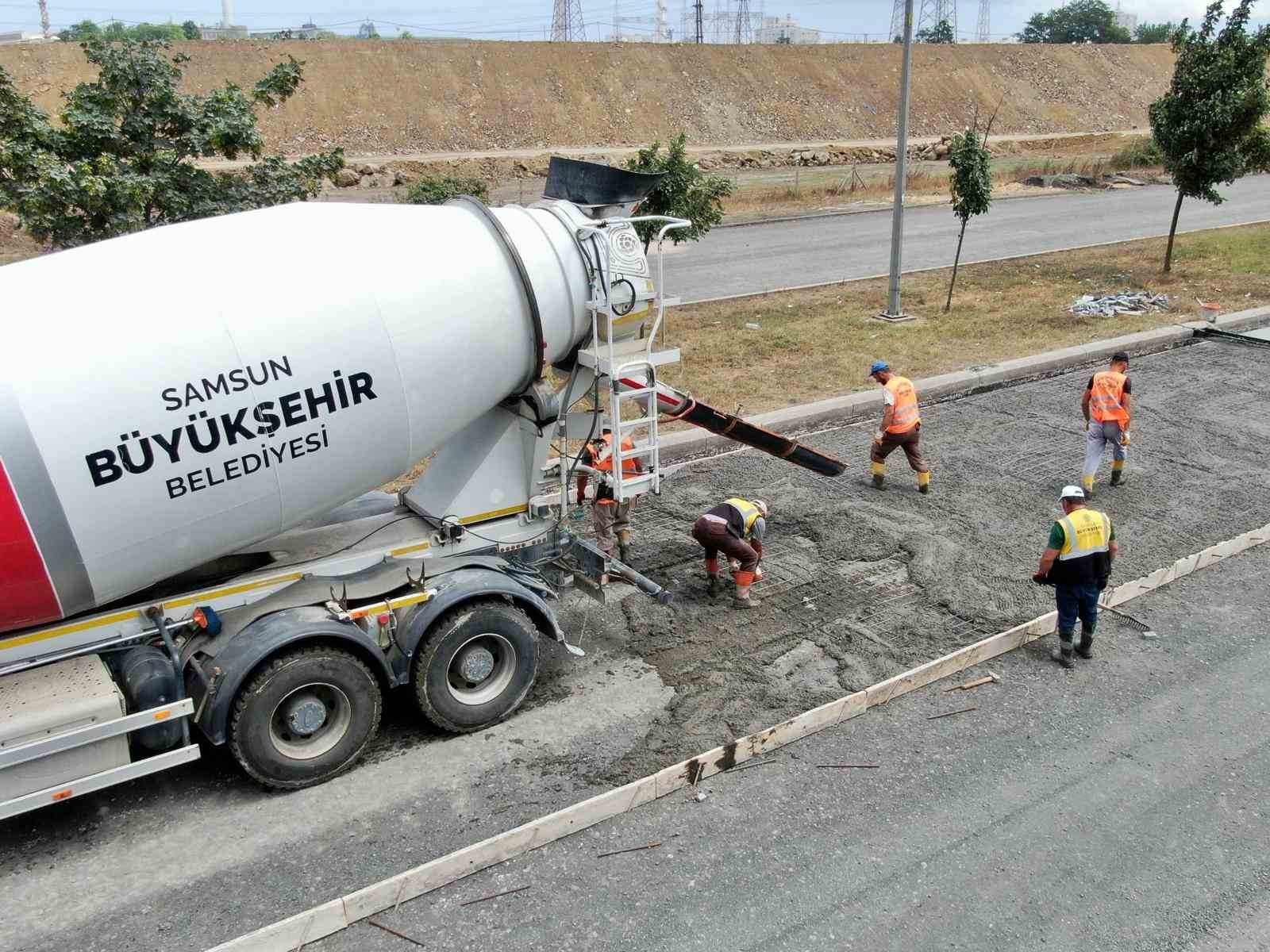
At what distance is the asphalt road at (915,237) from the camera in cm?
2137

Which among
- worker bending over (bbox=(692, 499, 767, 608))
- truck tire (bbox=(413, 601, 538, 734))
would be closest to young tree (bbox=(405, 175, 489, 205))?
worker bending over (bbox=(692, 499, 767, 608))

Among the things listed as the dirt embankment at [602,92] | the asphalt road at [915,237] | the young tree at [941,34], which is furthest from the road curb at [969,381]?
the young tree at [941,34]

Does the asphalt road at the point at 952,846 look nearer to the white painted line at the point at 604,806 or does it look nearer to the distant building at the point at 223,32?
the white painted line at the point at 604,806

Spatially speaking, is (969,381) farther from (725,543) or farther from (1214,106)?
(1214,106)

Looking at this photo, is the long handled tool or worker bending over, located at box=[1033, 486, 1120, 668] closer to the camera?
worker bending over, located at box=[1033, 486, 1120, 668]

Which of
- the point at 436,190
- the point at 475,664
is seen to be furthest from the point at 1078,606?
the point at 436,190

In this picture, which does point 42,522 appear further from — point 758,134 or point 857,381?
point 758,134

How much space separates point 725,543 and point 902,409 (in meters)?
3.32

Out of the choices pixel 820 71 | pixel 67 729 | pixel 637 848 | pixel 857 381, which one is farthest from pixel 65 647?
pixel 820 71

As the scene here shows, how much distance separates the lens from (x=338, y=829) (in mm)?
5844

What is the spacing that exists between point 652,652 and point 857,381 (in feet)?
24.0

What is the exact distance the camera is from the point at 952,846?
18.5 ft

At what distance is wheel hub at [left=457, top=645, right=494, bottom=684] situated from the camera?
6.65m

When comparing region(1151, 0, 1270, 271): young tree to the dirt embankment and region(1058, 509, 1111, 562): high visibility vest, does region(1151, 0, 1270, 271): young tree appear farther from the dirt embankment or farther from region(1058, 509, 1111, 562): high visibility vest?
the dirt embankment
